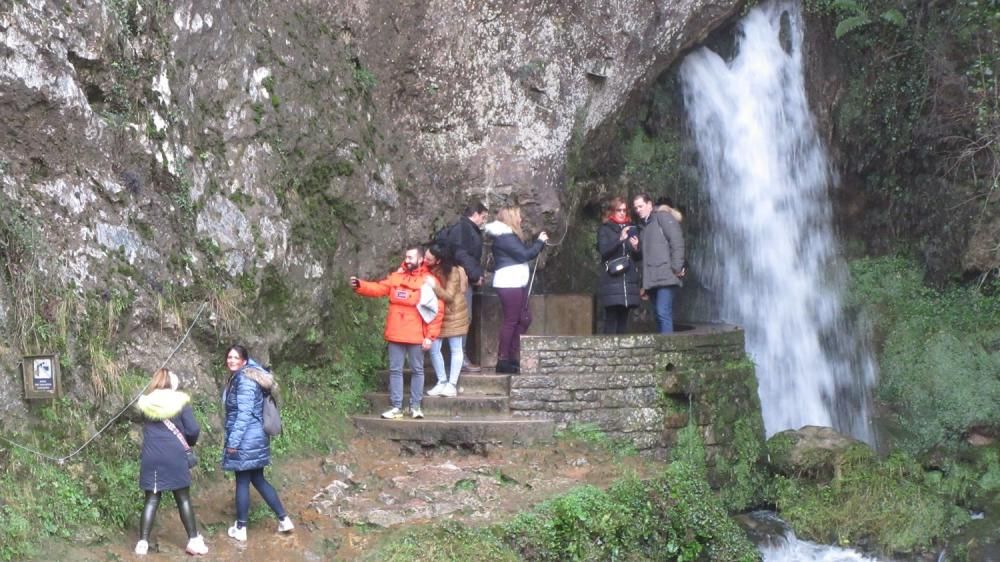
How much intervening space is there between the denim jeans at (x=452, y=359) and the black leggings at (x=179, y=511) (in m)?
3.56

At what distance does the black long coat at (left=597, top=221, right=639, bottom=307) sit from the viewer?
44.6 feet

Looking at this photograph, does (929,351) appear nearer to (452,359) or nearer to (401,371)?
(452,359)

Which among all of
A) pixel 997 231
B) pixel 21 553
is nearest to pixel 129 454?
pixel 21 553

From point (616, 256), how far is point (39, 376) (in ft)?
20.7

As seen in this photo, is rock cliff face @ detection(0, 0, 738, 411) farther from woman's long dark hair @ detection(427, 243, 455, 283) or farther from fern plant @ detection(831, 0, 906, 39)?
fern plant @ detection(831, 0, 906, 39)

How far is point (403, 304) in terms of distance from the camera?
12.2 metres

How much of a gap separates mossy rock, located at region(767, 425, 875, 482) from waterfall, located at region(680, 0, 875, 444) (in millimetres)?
2279

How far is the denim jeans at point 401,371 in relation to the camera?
12.3 meters

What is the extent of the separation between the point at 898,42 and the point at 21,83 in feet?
36.2

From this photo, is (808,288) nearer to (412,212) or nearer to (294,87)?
(412,212)

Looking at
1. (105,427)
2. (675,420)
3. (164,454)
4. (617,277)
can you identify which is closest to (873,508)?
(675,420)

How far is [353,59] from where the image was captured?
562 inches

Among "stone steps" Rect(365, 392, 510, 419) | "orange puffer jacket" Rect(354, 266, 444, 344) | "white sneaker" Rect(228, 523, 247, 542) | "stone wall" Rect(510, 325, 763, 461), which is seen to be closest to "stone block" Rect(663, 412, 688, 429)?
"stone wall" Rect(510, 325, 763, 461)

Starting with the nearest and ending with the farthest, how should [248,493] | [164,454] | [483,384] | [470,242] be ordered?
[164,454] < [248,493] < [483,384] < [470,242]
